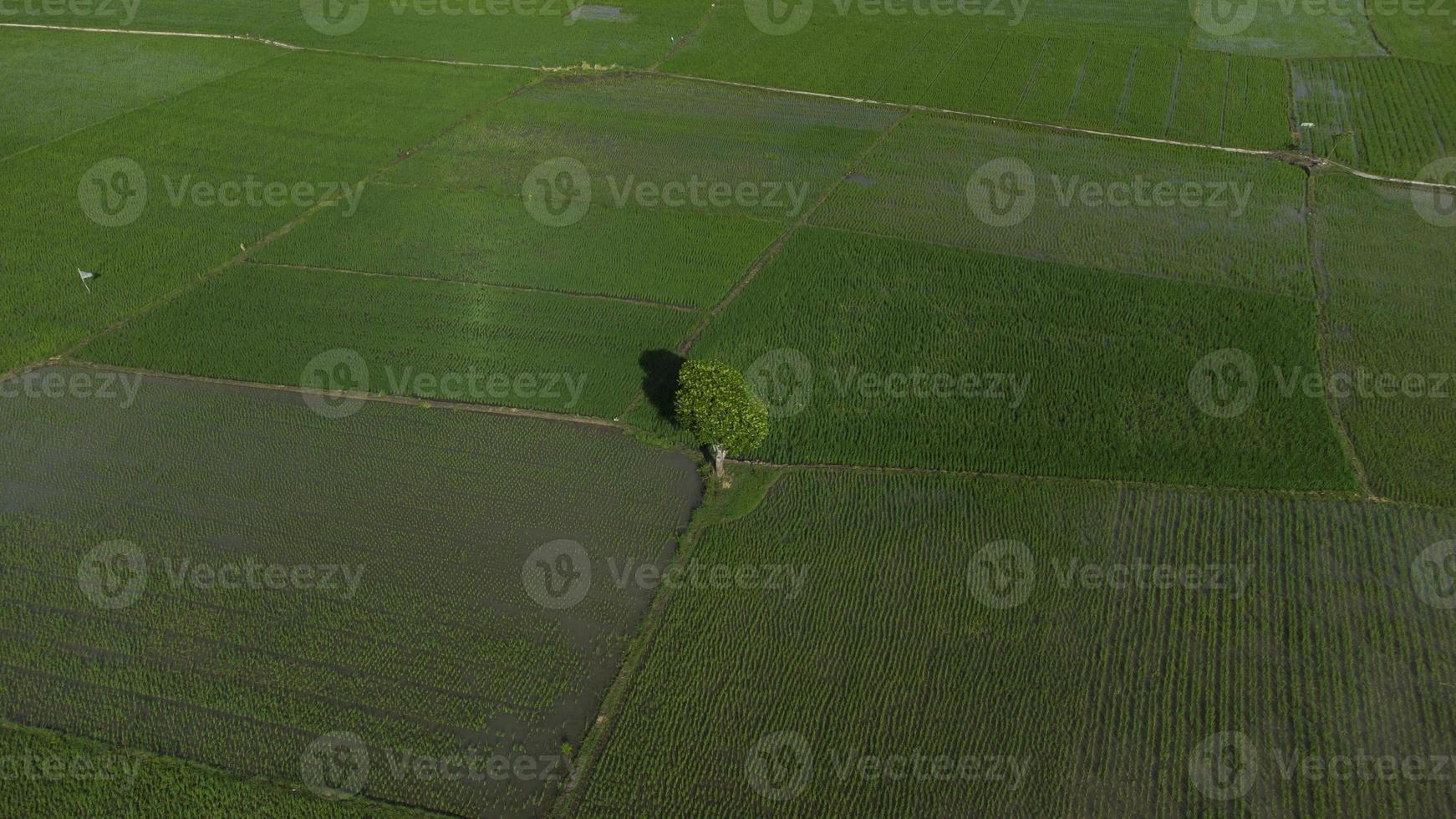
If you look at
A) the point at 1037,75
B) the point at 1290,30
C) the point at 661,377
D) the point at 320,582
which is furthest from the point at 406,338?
the point at 1290,30

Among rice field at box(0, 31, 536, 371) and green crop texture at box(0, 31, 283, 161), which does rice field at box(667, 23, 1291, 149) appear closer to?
rice field at box(0, 31, 536, 371)

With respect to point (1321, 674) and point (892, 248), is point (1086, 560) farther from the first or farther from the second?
point (892, 248)

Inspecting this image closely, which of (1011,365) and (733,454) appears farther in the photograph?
(1011,365)

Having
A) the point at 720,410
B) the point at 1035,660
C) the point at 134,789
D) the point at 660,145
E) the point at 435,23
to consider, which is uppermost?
the point at 435,23


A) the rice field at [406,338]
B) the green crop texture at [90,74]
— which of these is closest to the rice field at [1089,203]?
the rice field at [406,338]

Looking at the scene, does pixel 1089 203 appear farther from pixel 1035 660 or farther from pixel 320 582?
pixel 320 582

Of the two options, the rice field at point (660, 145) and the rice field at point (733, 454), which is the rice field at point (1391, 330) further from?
the rice field at point (660, 145)

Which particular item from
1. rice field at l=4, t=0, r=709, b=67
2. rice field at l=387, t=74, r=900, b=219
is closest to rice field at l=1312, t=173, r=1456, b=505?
rice field at l=387, t=74, r=900, b=219
